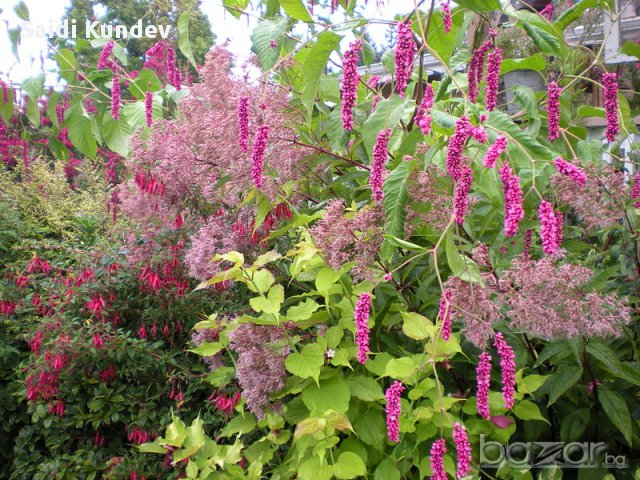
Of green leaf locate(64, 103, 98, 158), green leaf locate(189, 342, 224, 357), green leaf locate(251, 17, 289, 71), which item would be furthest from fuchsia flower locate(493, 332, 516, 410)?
green leaf locate(64, 103, 98, 158)

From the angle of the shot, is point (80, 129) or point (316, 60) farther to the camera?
point (80, 129)

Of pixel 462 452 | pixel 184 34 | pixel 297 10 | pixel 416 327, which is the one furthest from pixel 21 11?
pixel 462 452

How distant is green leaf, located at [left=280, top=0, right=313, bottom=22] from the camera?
1734 mm

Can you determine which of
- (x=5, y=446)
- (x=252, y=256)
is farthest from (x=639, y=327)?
(x=5, y=446)

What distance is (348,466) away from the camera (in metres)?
1.71

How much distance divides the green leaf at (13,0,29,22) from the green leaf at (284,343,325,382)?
8.72 feet

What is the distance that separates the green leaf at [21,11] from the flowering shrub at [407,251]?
3.94 feet

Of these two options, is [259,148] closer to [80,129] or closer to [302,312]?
[302,312]

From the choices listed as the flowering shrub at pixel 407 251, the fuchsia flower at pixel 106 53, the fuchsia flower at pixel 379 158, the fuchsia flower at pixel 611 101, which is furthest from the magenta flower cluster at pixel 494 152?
the fuchsia flower at pixel 106 53

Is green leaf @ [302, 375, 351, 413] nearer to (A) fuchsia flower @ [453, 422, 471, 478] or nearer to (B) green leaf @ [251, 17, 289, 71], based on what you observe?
(A) fuchsia flower @ [453, 422, 471, 478]

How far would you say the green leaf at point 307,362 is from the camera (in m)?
1.73

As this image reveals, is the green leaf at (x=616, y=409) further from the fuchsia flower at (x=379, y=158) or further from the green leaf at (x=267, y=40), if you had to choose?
the green leaf at (x=267, y=40)

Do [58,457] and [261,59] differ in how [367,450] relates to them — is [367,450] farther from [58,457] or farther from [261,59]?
[58,457]

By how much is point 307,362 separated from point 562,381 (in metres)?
0.68
